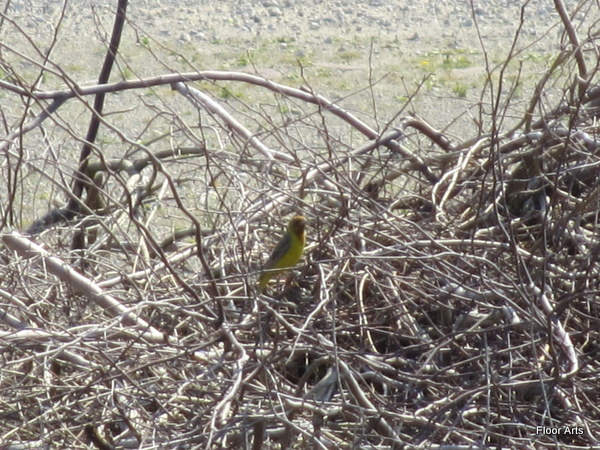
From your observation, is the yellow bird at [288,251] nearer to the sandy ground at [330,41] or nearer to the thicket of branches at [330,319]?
the thicket of branches at [330,319]

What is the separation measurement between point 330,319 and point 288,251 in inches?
22.6

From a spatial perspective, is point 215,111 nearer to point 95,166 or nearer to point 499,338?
point 95,166

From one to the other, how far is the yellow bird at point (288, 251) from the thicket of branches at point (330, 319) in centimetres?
7

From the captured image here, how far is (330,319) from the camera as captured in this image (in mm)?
3105

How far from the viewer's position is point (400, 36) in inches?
510

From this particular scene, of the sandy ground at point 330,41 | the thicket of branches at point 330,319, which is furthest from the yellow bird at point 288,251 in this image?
the sandy ground at point 330,41

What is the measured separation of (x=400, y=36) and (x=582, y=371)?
10.5 m

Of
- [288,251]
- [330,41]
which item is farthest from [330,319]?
[330,41]

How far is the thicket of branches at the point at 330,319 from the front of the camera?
2742mm

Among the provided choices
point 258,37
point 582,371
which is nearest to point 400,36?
point 258,37

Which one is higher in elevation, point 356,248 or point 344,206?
point 344,206

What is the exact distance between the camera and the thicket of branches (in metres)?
2.74

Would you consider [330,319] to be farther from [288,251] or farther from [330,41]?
[330,41]

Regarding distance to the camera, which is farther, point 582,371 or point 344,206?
point 344,206
